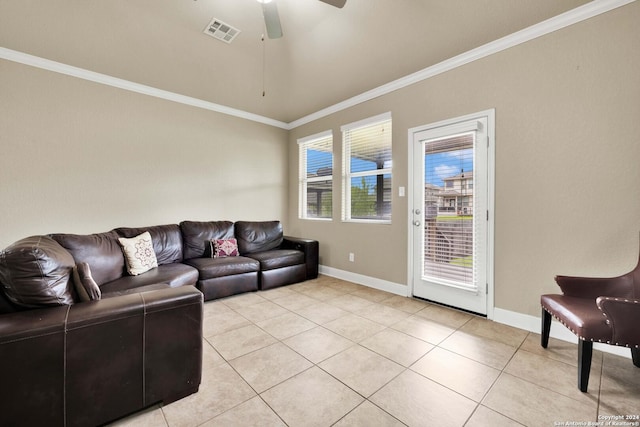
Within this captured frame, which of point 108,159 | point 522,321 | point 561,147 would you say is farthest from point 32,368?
point 561,147

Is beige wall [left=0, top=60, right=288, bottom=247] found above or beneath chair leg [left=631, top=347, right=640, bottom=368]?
above

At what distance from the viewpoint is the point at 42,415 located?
1.16 m

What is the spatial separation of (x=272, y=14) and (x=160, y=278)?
8.30 ft

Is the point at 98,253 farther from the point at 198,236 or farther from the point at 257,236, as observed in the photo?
the point at 257,236

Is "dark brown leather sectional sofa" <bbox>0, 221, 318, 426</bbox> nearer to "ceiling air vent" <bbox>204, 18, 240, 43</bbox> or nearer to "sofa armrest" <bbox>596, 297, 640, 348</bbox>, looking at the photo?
"ceiling air vent" <bbox>204, 18, 240, 43</bbox>

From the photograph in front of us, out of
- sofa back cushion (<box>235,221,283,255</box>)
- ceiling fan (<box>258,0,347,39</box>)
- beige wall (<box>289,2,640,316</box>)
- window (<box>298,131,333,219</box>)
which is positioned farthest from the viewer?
window (<box>298,131,333,219</box>)

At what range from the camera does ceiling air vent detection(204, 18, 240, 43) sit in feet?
7.86

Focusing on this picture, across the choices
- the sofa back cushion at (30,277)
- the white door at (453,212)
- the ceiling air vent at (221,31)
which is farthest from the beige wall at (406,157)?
the sofa back cushion at (30,277)

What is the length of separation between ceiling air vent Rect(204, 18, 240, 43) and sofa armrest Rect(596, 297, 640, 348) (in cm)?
350

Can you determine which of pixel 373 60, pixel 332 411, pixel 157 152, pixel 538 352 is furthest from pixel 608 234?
pixel 157 152

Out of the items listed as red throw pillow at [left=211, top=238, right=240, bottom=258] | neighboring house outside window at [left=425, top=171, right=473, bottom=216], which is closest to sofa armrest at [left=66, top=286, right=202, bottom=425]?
red throw pillow at [left=211, top=238, right=240, bottom=258]

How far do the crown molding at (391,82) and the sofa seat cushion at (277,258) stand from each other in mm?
2386

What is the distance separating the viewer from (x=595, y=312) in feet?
5.54

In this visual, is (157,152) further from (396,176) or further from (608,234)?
(608,234)
